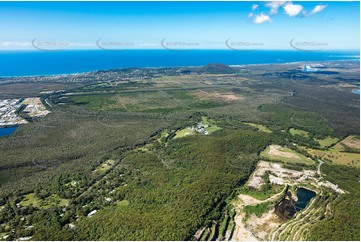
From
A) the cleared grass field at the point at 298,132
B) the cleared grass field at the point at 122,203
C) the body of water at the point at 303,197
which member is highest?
the cleared grass field at the point at 122,203

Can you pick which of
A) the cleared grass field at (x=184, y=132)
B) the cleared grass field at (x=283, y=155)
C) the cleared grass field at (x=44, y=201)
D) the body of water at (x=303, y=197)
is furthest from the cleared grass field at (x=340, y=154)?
the cleared grass field at (x=44, y=201)

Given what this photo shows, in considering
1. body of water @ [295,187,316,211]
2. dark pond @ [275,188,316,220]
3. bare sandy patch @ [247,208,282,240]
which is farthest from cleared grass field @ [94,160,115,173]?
body of water @ [295,187,316,211]

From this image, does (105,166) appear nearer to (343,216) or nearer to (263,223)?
(263,223)

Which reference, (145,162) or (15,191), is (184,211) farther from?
(15,191)

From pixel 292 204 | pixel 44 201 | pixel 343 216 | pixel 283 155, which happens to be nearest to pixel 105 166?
pixel 44 201

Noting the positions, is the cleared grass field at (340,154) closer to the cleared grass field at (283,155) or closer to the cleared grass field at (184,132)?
the cleared grass field at (283,155)

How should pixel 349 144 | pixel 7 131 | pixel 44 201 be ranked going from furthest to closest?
pixel 7 131, pixel 349 144, pixel 44 201

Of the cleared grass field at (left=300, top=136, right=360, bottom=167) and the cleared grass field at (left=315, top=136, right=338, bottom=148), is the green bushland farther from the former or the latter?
the cleared grass field at (left=315, top=136, right=338, bottom=148)
